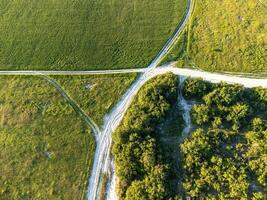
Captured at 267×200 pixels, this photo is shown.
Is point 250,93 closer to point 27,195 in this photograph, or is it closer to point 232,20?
point 232,20

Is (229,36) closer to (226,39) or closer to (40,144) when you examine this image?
(226,39)

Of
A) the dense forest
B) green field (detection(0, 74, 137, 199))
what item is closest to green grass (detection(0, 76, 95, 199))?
green field (detection(0, 74, 137, 199))

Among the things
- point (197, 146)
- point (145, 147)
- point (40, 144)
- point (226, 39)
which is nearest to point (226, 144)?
point (197, 146)

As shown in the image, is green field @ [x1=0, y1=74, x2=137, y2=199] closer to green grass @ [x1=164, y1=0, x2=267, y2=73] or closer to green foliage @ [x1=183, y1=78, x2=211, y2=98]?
green foliage @ [x1=183, y1=78, x2=211, y2=98]

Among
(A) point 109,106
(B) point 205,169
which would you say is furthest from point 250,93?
(A) point 109,106

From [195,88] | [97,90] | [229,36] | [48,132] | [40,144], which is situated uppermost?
[229,36]

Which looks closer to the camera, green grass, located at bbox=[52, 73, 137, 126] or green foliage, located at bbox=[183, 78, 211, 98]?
green foliage, located at bbox=[183, 78, 211, 98]
